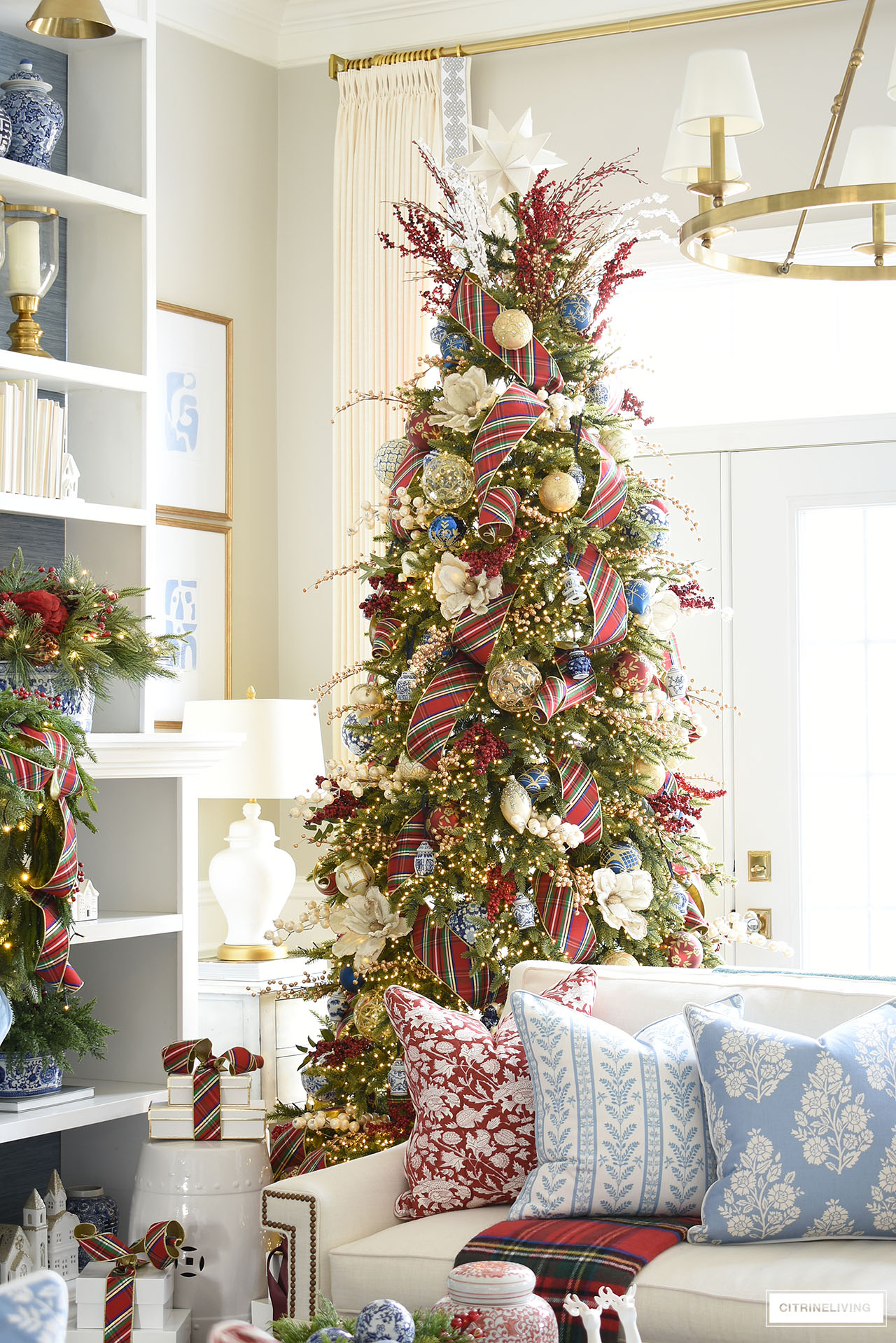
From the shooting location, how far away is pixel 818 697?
4.30m

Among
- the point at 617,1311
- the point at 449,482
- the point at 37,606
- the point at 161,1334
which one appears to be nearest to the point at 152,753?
the point at 37,606

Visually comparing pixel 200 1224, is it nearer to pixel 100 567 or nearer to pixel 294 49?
pixel 100 567

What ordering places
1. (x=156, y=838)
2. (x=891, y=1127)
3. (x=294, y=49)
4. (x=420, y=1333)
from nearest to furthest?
(x=420, y=1333)
(x=891, y=1127)
(x=156, y=838)
(x=294, y=49)

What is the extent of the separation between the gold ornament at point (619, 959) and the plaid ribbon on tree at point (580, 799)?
25 centimetres

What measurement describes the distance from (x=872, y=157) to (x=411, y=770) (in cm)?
157

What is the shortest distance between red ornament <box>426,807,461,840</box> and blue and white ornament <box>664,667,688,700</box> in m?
0.59

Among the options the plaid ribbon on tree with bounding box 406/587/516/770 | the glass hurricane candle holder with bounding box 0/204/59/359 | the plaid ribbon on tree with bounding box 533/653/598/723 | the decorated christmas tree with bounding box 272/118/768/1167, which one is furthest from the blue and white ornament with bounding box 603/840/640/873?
the glass hurricane candle holder with bounding box 0/204/59/359

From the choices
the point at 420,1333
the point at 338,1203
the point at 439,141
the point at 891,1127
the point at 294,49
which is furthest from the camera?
the point at 294,49

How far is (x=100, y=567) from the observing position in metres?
3.72

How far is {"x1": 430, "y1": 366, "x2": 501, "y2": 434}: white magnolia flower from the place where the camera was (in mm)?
3217

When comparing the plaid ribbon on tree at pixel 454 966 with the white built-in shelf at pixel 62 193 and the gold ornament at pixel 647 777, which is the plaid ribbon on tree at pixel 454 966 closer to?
the gold ornament at pixel 647 777

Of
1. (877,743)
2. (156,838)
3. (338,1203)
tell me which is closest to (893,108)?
(877,743)

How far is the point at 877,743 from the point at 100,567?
2227 millimetres

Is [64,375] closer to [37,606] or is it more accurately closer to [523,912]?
[37,606]
